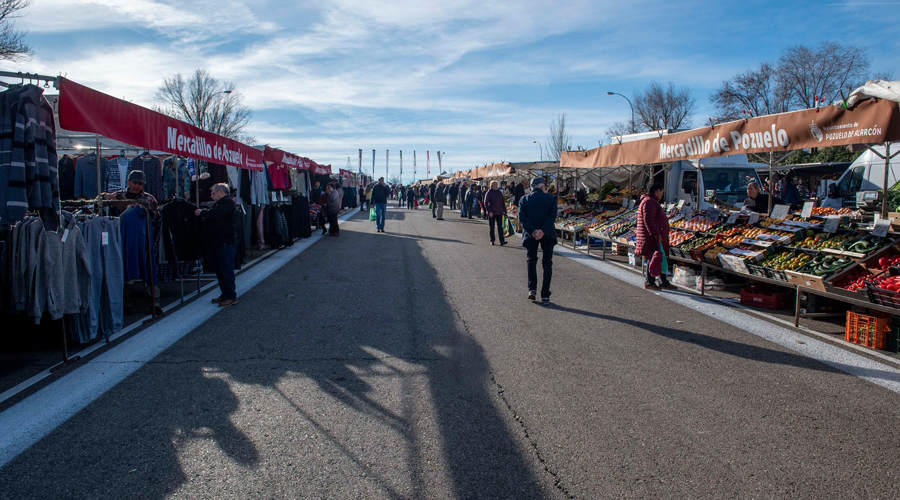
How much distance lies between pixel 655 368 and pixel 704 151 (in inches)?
224

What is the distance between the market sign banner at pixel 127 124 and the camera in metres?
4.98

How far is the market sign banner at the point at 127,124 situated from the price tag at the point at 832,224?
29.5ft

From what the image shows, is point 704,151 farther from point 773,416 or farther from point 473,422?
point 473,422

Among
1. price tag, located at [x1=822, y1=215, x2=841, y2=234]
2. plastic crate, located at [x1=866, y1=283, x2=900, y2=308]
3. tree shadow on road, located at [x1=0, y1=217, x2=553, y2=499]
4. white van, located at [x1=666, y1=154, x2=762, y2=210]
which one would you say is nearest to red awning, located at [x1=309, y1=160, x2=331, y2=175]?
white van, located at [x1=666, y1=154, x2=762, y2=210]

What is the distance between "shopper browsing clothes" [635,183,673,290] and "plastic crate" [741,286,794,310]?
1325 millimetres

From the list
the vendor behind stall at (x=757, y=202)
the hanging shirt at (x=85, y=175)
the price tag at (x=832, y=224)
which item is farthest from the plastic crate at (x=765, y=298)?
the hanging shirt at (x=85, y=175)

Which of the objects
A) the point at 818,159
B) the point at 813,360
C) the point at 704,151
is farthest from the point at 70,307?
the point at 818,159

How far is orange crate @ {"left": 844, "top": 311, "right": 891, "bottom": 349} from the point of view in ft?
18.9

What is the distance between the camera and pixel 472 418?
408 centimetres

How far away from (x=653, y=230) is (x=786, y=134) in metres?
2.23

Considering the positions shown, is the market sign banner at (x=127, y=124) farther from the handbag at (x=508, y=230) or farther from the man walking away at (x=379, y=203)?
the handbag at (x=508, y=230)

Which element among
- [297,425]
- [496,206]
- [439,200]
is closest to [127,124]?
[297,425]

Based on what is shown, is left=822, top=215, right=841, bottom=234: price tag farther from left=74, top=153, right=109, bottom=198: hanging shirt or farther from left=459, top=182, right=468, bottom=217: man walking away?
left=459, top=182, right=468, bottom=217: man walking away

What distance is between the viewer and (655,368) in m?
5.20
